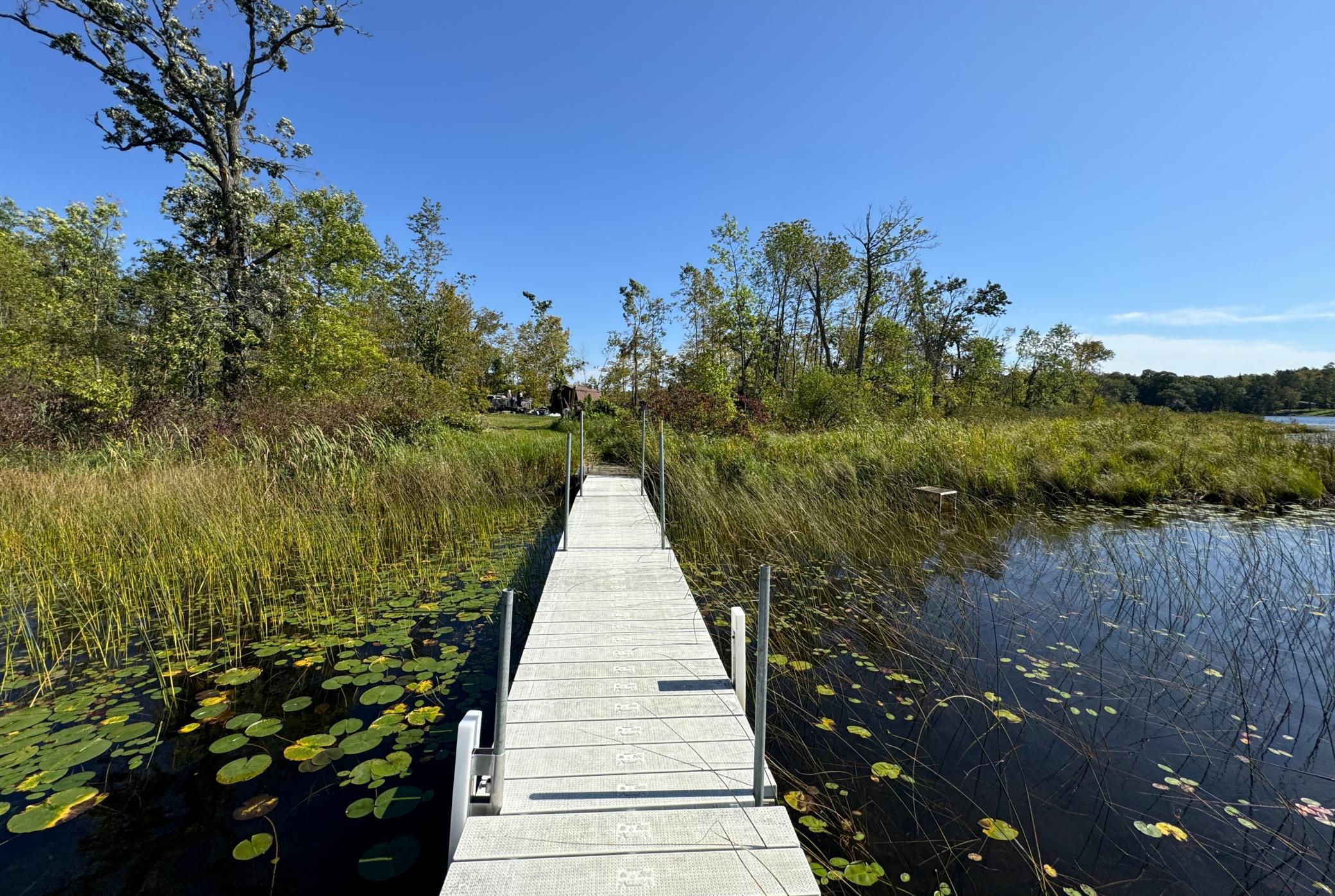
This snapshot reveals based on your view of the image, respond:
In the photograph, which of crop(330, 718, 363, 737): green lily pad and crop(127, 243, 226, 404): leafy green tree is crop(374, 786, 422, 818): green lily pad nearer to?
crop(330, 718, 363, 737): green lily pad

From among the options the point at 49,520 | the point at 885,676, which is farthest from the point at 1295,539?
the point at 49,520

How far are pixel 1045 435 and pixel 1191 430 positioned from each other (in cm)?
602

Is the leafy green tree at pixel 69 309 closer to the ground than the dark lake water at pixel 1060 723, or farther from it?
farther from it

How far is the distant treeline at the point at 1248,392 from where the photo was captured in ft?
131

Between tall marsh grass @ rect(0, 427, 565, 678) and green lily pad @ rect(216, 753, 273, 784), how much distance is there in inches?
57.9

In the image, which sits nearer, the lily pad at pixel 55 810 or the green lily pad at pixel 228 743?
the lily pad at pixel 55 810

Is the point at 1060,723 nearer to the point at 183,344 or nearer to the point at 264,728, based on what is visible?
the point at 264,728

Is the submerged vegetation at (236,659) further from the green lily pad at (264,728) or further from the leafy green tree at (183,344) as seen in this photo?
the leafy green tree at (183,344)

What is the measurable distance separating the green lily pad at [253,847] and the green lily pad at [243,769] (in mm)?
382

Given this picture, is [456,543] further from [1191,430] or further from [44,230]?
[44,230]

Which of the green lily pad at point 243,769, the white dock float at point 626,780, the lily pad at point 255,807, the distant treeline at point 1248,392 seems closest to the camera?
the white dock float at point 626,780

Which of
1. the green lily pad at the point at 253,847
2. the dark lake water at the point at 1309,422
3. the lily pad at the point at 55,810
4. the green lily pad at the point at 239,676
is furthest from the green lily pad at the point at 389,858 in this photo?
the dark lake water at the point at 1309,422

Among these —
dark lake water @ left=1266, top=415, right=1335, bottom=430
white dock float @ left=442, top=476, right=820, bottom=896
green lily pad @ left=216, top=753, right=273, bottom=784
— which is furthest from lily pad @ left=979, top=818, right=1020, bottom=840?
dark lake water @ left=1266, top=415, right=1335, bottom=430

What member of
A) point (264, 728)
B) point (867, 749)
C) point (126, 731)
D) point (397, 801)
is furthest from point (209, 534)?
point (867, 749)
